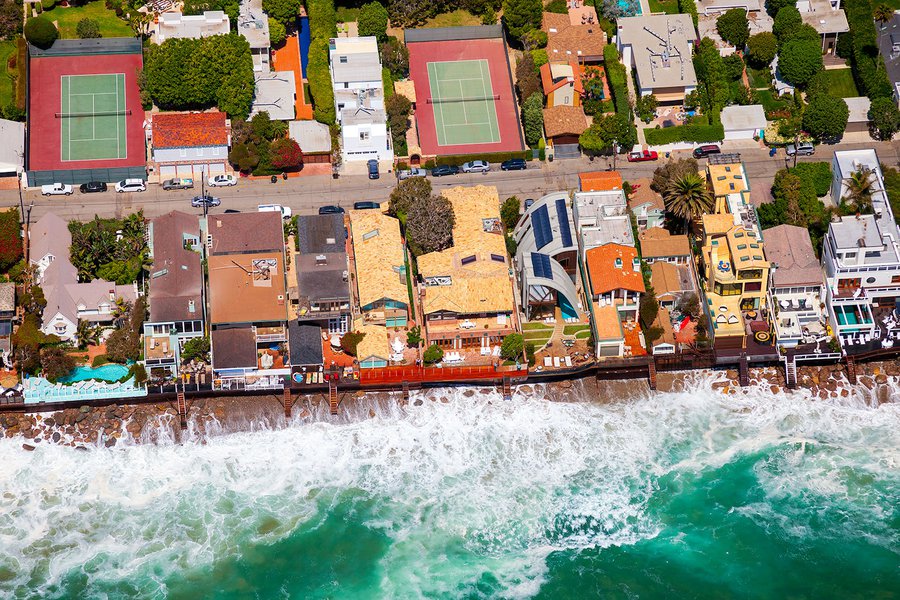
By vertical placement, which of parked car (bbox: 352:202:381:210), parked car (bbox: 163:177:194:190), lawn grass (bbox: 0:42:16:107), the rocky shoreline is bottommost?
the rocky shoreline

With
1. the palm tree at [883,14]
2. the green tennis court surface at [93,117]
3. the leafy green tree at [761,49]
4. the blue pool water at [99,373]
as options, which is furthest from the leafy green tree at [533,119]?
the blue pool water at [99,373]

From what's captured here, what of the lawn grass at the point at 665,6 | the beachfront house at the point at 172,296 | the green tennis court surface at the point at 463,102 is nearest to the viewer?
the beachfront house at the point at 172,296

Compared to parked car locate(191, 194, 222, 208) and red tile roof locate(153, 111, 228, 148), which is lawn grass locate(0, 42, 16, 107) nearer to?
red tile roof locate(153, 111, 228, 148)

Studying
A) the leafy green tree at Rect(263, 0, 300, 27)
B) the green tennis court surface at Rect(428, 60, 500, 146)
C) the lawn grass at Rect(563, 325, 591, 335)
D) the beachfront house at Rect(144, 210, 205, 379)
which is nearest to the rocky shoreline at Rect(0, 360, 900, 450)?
the beachfront house at Rect(144, 210, 205, 379)

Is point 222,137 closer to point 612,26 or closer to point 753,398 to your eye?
point 612,26

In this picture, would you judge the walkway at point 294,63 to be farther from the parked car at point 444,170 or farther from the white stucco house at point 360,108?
the parked car at point 444,170

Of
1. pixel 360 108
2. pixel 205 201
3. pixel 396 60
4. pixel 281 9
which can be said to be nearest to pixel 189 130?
pixel 205 201
